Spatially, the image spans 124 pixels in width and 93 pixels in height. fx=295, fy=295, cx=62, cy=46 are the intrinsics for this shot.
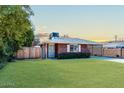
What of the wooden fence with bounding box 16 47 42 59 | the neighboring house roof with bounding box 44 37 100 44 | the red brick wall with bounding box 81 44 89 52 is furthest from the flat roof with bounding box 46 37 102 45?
the wooden fence with bounding box 16 47 42 59

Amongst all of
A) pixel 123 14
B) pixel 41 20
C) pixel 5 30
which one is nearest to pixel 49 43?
pixel 41 20

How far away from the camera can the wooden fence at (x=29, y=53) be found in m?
29.2

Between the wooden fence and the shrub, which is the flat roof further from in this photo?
the wooden fence

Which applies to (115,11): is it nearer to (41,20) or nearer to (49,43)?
(41,20)

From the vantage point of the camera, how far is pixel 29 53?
30.0 metres

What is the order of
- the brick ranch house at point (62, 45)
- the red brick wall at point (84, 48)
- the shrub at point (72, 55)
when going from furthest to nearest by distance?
the red brick wall at point (84, 48), the brick ranch house at point (62, 45), the shrub at point (72, 55)

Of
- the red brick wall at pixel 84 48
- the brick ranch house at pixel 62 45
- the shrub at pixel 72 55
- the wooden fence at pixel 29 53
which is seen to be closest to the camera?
the wooden fence at pixel 29 53

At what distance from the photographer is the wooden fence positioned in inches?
1150

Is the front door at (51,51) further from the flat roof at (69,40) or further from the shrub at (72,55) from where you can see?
the shrub at (72,55)

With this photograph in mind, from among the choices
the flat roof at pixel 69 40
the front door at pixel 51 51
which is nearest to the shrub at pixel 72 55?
the flat roof at pixel 69 40

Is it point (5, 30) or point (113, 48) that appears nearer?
point (5, 30)

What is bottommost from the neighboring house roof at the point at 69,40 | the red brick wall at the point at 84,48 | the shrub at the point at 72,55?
the shrub at the point at 72,55

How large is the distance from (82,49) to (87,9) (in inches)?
515

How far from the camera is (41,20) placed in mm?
23953
